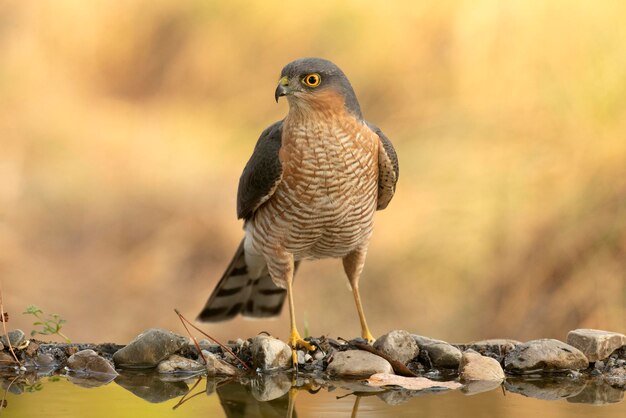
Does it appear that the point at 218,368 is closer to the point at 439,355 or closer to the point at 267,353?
the point at 267,353

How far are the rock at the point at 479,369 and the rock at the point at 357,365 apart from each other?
1.01 ft

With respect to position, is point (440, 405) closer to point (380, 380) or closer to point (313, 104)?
point (380, 380)

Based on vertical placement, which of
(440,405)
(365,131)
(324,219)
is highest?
(365,131)

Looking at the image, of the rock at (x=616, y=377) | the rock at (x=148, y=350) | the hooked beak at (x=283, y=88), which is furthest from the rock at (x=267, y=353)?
the rock at (x=616, y=377)

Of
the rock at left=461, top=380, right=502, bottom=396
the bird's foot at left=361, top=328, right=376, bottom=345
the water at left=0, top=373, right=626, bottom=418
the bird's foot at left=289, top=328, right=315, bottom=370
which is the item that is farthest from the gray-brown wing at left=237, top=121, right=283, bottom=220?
the rock at left=461, top=380, right=502, bottom=396

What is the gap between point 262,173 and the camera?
5.03m

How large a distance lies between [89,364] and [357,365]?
1132 millimetres

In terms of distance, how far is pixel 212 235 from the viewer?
25.2 ft

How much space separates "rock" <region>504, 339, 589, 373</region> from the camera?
4492mm

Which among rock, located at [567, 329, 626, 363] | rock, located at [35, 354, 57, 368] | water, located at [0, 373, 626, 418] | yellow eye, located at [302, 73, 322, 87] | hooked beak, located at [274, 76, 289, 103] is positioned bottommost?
water, located at [0, 373, 626, 418]

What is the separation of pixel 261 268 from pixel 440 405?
2437 millimetres

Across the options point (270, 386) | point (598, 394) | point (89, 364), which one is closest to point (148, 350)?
point (89, 364)

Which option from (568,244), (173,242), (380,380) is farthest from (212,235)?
(380,380)

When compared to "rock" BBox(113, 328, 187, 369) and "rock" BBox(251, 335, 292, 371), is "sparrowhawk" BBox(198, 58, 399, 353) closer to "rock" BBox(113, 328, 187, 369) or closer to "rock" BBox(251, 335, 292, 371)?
"rock" BBox(251, 335, 292, 371)
